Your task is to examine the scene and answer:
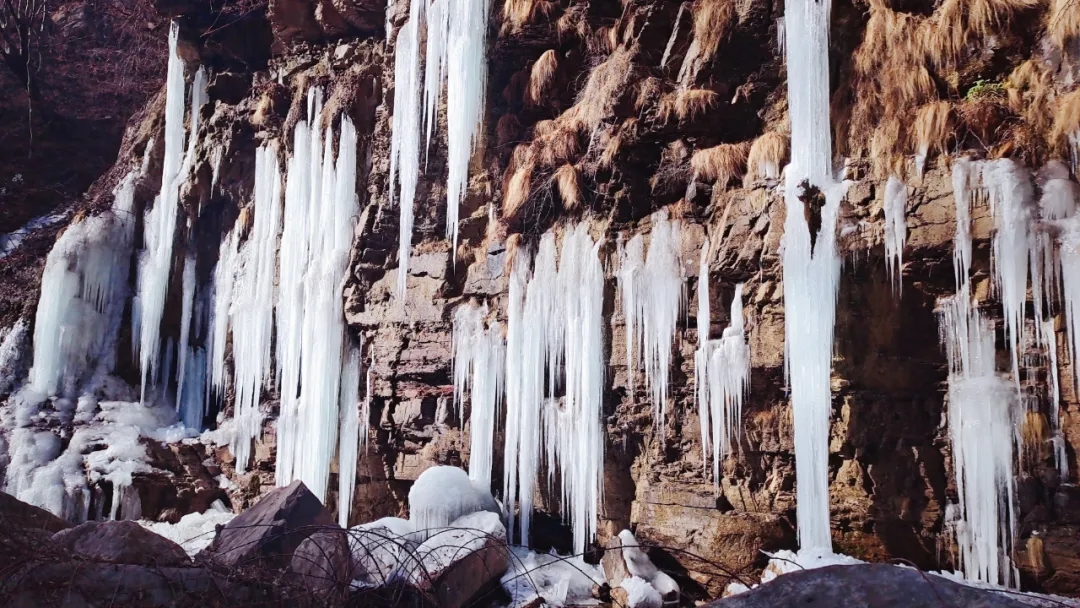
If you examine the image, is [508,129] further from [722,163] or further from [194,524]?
[194,524]

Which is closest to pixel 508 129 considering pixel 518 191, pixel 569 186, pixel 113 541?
pixel 518 191

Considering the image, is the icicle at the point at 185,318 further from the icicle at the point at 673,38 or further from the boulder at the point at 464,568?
the icicle at the point at 673,38

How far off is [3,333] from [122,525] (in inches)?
494

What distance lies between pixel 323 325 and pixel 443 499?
12.9 feet

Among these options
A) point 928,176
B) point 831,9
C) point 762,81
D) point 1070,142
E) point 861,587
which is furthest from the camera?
point 762,81

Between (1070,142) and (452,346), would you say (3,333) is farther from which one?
(1070,142)

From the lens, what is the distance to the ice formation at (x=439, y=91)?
420 inches

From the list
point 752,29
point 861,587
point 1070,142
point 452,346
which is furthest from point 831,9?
point 861,587

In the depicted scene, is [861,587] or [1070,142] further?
[1070,142]

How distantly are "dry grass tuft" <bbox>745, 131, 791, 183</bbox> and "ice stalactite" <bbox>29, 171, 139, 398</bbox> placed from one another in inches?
467

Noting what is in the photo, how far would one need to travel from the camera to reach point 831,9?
801cm

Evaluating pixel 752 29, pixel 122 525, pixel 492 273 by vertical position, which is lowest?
pixel 122 525

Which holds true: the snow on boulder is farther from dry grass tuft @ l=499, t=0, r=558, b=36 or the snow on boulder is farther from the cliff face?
dry grass tuft @ l=499, t=0, r=558, b=36

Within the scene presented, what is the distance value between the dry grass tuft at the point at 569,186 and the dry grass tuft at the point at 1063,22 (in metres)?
4.68
